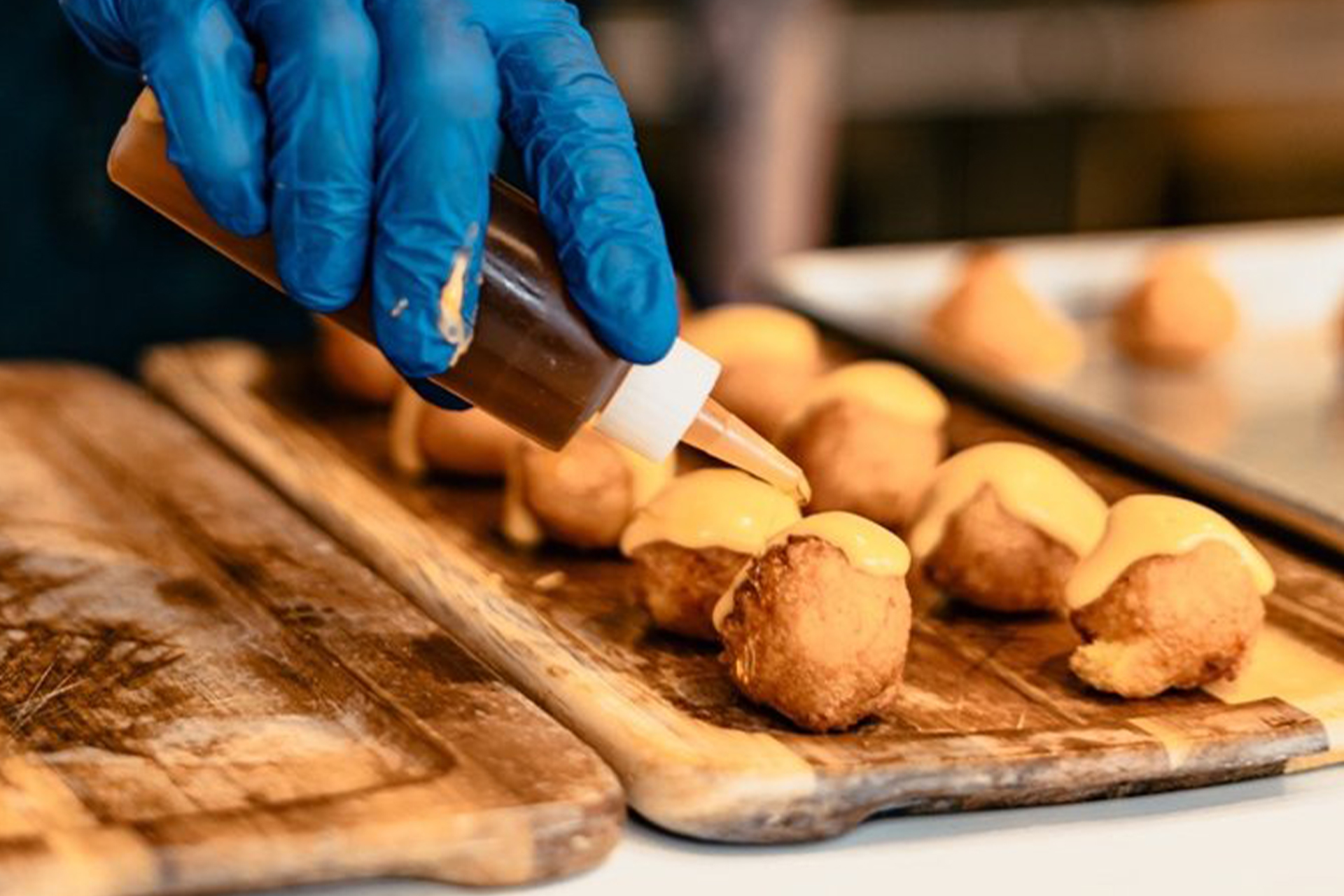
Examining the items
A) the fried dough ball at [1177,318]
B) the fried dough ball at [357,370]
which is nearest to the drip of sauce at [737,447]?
the fried dough ball at [357,370]

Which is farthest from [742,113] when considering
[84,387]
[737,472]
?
[737,472]

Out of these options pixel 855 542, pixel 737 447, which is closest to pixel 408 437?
pixel 737 447

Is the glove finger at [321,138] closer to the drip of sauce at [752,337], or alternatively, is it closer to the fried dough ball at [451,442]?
the fried dough ball at [451,442]

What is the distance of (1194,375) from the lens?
236 centimetres

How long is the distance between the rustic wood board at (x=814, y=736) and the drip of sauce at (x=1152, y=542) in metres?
0.07

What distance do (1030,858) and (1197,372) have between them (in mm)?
1238

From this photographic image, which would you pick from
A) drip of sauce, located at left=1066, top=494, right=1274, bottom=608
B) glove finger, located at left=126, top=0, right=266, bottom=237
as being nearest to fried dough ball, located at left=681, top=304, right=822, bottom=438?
drip of sauce, located at left=1066, top=494, right=1274, bottom=608

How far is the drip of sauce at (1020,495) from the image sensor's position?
→ 1580 mm

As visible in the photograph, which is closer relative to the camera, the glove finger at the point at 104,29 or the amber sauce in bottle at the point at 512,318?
the amber sauce in bottle at the point at 512,318

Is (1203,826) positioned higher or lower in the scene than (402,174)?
lower

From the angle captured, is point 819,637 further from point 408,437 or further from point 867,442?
point 408,437

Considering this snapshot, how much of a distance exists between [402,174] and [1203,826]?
65 cm

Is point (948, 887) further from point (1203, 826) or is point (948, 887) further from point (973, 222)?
point (973, 222)

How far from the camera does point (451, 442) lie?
185 cm
